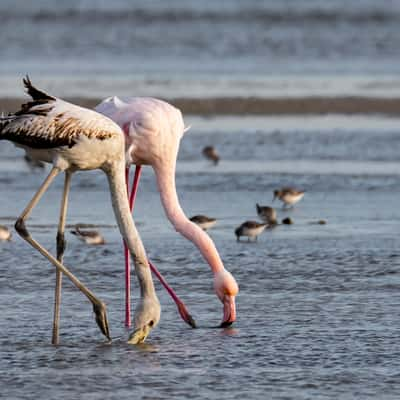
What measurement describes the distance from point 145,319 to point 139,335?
0.10 meters

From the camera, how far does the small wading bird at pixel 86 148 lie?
24.4 ft

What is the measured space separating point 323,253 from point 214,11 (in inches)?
1077

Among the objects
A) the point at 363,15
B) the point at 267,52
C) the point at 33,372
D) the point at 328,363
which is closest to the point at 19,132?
the point at 33,372

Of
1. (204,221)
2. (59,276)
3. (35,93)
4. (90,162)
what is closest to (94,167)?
(90,162)

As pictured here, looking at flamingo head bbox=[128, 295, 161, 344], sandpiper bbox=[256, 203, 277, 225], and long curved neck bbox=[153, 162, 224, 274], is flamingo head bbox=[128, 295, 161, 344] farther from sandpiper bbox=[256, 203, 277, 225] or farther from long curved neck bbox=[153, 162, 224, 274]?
sandpiper bbox=[256, 203, 277, 225]

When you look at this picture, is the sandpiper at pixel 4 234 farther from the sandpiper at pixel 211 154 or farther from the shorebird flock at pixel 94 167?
the sandpiper at pixel 211 154

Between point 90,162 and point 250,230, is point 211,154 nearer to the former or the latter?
point 250,230

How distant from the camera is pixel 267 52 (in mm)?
27047

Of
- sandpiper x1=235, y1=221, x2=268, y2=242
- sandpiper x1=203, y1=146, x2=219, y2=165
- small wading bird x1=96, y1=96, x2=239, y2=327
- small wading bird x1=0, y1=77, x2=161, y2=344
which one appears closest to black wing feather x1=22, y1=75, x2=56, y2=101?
small wading bird x1=0, y1=77, x2=161, y2=344

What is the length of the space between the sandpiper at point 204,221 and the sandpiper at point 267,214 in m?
0.47

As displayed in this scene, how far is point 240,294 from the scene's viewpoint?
8.77 m

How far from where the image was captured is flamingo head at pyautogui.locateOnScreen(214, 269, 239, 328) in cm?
775

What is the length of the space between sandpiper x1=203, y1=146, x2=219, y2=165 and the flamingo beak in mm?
7023

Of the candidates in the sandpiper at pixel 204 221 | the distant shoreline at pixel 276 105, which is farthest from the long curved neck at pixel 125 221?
the distant shoreline at pixel 276 105
